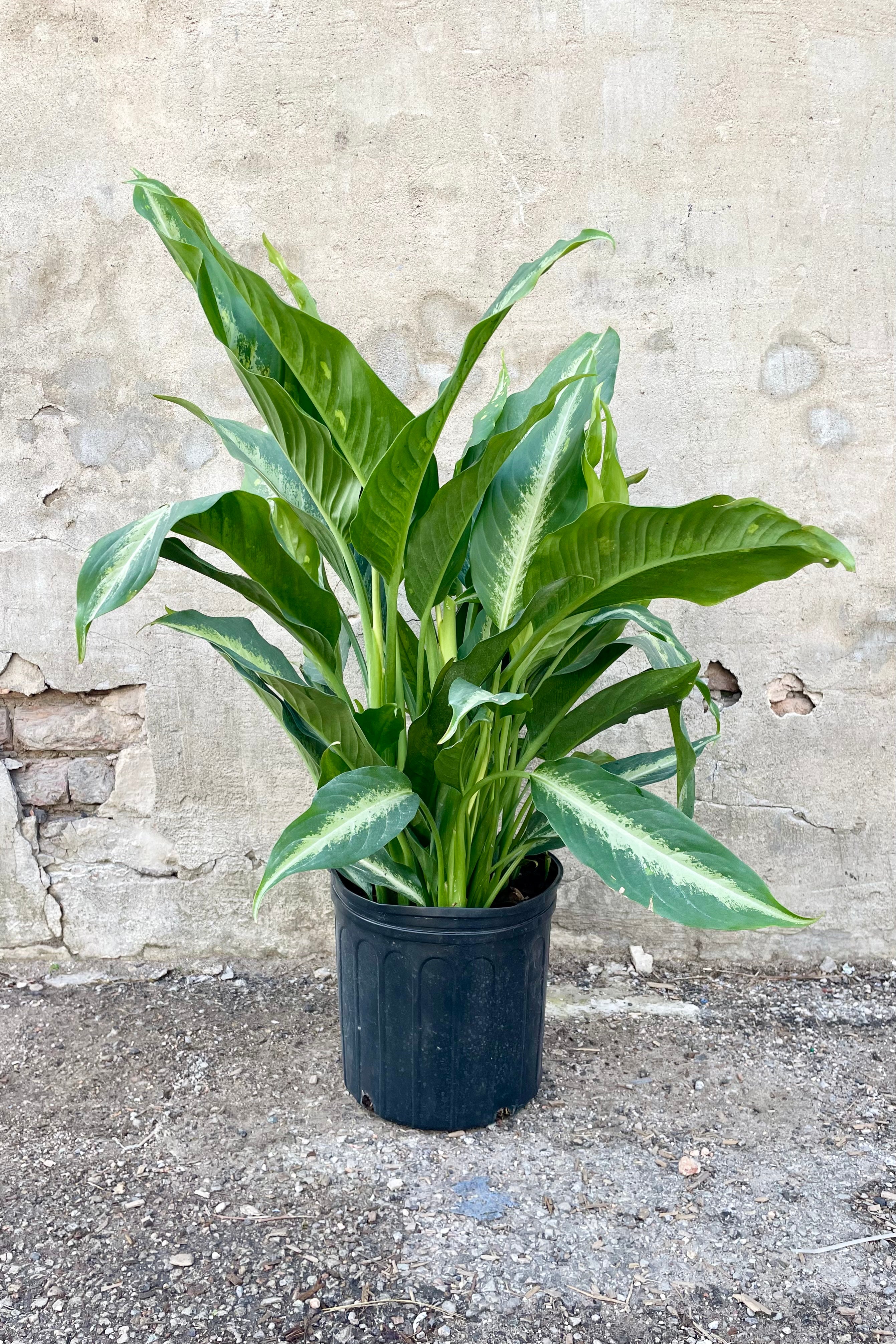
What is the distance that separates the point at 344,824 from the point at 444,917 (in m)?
0.28

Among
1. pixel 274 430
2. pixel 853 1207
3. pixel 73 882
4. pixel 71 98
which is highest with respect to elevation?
pixel 71 98

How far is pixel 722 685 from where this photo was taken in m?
1.96

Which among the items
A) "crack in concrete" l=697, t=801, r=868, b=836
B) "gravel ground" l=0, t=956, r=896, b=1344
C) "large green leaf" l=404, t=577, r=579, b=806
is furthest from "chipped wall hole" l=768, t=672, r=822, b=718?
"large green leaf" l=404, t=577, r=579, b=806

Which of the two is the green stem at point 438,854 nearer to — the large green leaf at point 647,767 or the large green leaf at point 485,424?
the large green leaf at point 647,767

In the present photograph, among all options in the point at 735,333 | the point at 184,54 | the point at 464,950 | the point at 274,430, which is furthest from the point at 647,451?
the point at 184,54

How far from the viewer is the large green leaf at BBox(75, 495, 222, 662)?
1.07 meters

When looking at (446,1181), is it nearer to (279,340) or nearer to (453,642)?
(453,642)

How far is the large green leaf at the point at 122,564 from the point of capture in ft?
3.51

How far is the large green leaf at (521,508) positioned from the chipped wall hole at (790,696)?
2.71 feet

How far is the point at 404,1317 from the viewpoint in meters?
1.14

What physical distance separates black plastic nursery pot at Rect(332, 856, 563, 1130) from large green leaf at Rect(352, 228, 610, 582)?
1.73 ft

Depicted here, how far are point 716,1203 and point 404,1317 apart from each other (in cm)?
49

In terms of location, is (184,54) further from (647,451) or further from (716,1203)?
(716,1203)

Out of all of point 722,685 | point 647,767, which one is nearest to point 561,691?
point 647,767
